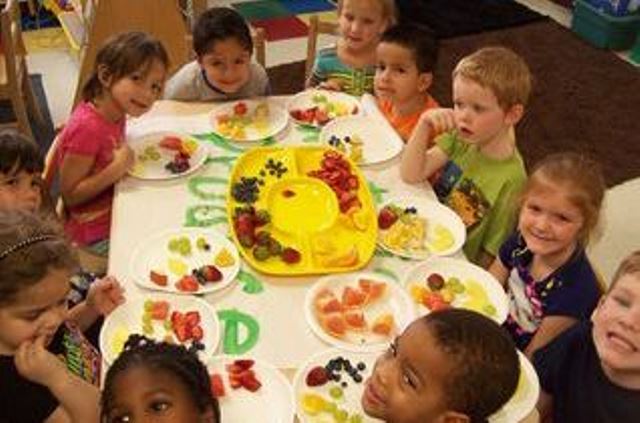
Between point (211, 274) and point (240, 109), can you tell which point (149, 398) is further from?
point (240, 109)

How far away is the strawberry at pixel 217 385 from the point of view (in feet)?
4.72

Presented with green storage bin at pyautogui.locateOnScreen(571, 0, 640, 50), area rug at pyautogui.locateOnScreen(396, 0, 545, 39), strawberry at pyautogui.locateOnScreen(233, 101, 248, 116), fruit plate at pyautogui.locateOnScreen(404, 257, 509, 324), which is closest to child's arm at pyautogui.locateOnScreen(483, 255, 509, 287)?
fruit plate at pyautogui.locateOnScreen(404, 257, 509, 324)

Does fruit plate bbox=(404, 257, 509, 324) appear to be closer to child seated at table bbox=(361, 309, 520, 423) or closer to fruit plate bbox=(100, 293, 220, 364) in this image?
child seated at table bbox=(361, 309, 520, 423)

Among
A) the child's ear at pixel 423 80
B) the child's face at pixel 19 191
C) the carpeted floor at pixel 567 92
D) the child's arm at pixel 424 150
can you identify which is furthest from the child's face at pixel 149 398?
the carpeted floor at pixel 567 92

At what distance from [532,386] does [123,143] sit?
1349 millimetres

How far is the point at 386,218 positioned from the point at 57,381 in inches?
36.3

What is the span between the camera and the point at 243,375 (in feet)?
4.83

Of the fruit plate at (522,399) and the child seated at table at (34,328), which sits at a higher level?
the child seated at table at (34,328)

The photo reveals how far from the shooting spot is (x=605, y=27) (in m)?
4.68

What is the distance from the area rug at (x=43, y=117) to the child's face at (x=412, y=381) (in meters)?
2.72

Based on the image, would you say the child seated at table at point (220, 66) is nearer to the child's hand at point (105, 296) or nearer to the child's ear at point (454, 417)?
the child's hand at point (105, 296)

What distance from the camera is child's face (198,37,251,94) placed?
2.42 meters

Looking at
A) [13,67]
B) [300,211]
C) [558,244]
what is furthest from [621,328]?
[13,67]

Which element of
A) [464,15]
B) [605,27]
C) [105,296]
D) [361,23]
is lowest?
[464,15]
